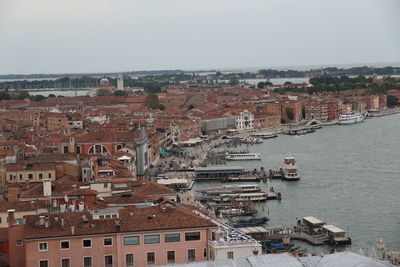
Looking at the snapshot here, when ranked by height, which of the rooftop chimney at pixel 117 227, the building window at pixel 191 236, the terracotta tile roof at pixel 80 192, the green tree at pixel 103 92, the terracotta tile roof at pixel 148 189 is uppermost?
the rooftop chimney at pixel 117 227

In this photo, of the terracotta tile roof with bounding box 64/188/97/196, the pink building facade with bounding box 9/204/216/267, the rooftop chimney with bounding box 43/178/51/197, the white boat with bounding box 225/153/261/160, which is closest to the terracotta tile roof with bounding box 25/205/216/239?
the pink building facade with bounding box 9/204/216/267

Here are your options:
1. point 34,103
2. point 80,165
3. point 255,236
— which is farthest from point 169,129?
point 34,103

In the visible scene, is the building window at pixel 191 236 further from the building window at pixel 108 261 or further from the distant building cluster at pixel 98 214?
the building window at pixel 108 261

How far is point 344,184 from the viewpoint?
10.7m

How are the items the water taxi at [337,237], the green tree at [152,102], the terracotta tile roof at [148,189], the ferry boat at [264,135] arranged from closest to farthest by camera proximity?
the terracotta tile roof at [148,189]
the water taxi at [337,237]
the ferry boat at [264,135]
the green tree at [152,102]

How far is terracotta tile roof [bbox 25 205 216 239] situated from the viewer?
452 centimetres

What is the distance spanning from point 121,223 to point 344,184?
21.6ft

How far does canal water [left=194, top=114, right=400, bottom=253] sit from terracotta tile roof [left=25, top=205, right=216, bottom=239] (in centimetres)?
260

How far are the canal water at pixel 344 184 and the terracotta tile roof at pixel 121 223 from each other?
2.60 meters

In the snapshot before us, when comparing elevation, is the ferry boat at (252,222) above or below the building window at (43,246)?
below

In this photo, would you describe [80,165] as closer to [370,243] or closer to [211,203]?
[211,203]

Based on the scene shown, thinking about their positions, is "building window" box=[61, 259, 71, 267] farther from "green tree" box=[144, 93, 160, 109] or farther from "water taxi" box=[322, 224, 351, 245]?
"green tree" box=[144, 93, 160, 109]

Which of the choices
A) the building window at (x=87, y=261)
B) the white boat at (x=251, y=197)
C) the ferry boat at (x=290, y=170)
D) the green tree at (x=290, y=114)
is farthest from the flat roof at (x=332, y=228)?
the green tree at (x=290, y=114)

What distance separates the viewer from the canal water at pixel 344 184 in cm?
794
